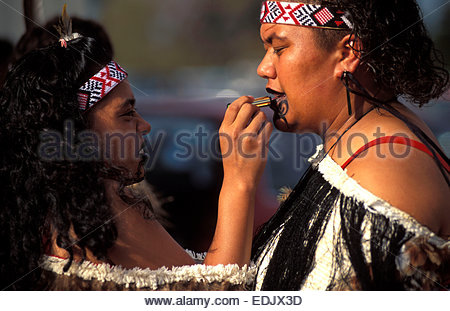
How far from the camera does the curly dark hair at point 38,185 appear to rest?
5.47 feet

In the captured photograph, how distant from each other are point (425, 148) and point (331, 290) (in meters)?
0.58

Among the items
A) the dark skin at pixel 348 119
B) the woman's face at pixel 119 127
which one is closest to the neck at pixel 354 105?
the dark skin at pixel 348 119

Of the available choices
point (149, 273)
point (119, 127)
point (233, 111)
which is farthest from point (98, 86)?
point (149, 273)

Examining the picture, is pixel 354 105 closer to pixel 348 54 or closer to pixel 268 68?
pixel 348 54

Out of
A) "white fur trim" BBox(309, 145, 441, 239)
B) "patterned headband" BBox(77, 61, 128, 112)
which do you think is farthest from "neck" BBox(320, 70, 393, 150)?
"patterned headband" BBox(77, 61, 128, 112)

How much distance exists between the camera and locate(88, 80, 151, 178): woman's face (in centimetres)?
179

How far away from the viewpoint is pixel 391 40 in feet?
5.52

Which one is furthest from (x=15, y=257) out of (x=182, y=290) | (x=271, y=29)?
(x=271, y=29)

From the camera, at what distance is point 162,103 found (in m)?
2.79

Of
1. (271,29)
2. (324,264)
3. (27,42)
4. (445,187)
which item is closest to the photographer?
(445,187)

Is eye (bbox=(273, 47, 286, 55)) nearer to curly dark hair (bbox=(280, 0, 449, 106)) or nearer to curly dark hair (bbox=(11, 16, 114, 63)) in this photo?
Answer: curly dark hair (bbox=(280, 0, 449, 106))

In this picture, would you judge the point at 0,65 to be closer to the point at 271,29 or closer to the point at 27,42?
the point at 27,42

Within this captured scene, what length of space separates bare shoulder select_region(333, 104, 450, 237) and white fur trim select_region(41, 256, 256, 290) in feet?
1.91

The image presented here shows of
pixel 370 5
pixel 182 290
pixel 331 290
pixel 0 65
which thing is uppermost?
pixel 370 5
